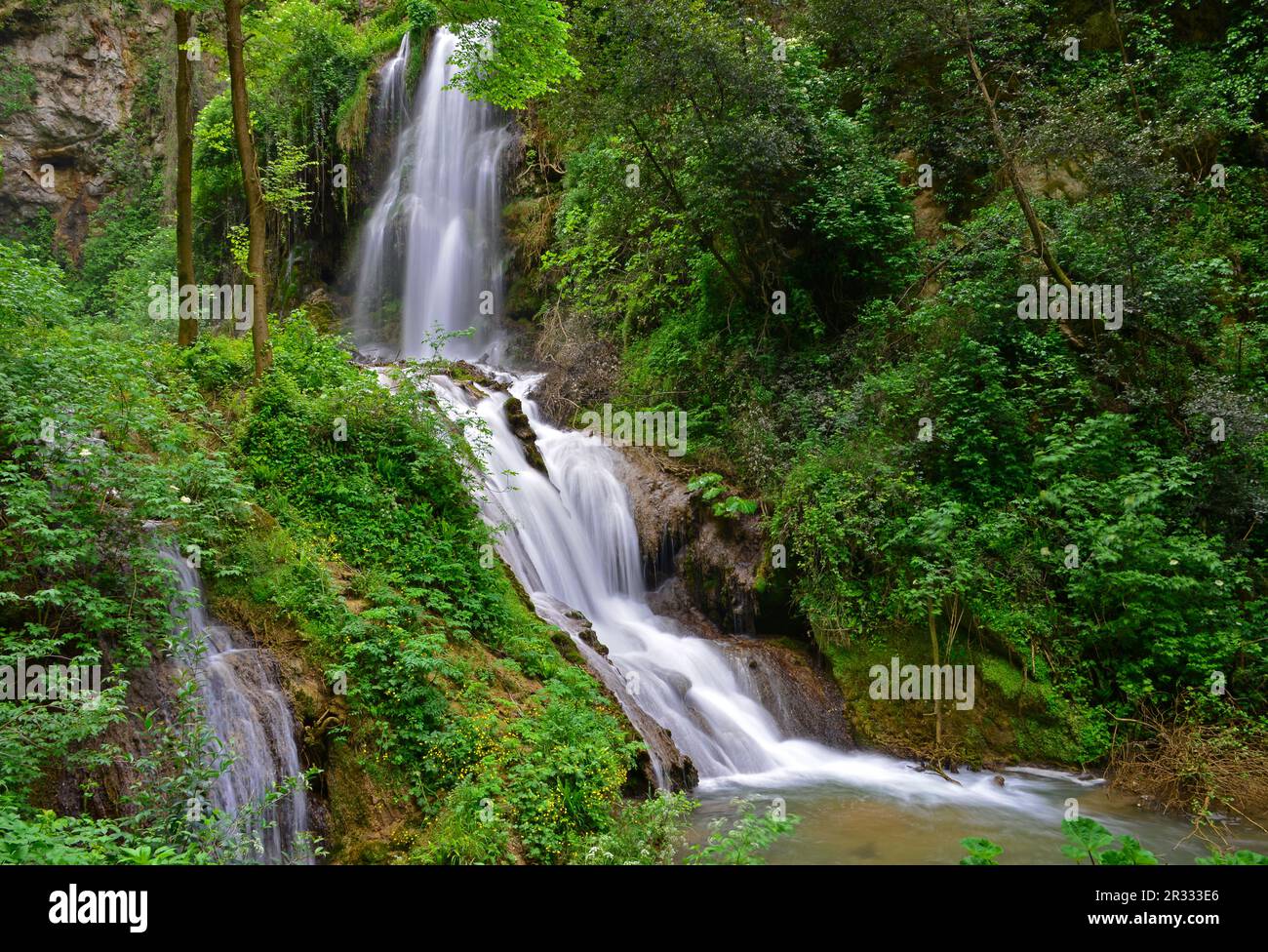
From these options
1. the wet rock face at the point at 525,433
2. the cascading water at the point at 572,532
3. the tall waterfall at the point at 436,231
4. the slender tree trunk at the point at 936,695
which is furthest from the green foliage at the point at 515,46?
the tall waterfall at the point at 436,231

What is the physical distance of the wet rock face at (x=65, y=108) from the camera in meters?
25.3

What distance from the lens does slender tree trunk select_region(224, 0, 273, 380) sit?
8297 mm

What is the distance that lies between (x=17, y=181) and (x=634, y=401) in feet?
84.5

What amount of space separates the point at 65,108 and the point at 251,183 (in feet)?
82.6

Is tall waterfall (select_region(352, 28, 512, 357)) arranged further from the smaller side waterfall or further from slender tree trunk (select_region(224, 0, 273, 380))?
the smaller side waterfall

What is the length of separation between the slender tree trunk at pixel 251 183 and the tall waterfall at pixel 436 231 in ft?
31.3

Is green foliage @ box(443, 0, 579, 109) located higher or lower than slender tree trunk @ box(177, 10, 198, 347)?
higher

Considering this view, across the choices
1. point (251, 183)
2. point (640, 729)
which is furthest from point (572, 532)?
point (251, 183)

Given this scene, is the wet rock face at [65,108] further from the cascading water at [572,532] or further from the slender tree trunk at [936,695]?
the slender tree trunk at [936,695]

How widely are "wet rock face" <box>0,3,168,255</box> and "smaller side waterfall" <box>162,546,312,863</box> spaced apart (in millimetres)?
27128

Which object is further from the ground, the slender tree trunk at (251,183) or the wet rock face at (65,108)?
the wet rock face at (65,108)

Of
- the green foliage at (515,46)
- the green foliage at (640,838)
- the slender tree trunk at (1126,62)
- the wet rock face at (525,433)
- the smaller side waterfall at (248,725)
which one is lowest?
the green foliage at (640,838)

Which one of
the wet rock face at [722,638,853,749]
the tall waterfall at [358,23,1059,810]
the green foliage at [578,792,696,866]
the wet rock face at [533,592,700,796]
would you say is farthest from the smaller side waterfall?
the wet rock face at [722,638,853,749]

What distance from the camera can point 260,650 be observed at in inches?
228
